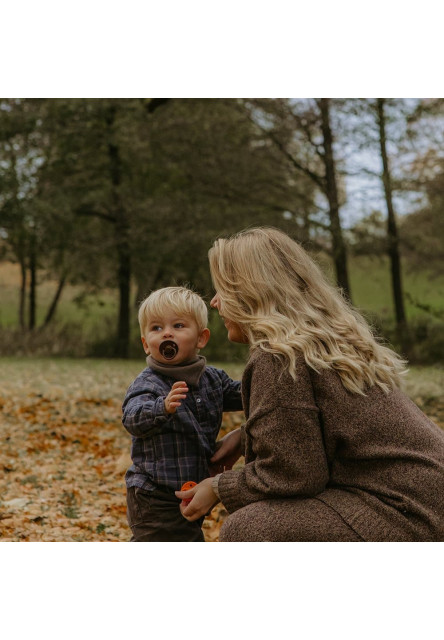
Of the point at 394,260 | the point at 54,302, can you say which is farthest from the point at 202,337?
the point at 54,302

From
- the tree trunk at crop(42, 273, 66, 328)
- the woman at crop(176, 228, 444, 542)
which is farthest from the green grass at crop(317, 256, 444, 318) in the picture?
the woman at crop(176, 228, 444, 542)

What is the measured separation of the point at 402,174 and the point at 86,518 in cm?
1136

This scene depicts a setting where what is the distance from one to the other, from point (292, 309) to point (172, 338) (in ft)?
2.04

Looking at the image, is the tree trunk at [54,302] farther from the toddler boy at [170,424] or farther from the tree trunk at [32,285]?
the toddler boy at [170,424]

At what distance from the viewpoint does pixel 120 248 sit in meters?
16.2

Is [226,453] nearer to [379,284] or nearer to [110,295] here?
[379,284]

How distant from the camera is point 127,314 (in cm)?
1678

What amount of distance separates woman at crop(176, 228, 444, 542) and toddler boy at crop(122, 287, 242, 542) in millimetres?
436

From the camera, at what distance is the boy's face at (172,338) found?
288 centimetres

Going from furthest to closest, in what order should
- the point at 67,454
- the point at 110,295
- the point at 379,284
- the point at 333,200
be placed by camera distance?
the point at 110,295 < the point at 379,284 < the point at 333,200 < the point at 67,454

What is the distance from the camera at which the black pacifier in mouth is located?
2881 mm
